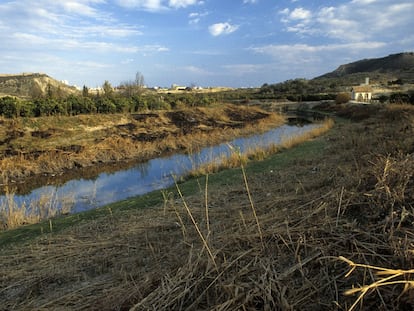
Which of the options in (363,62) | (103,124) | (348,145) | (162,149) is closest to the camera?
(348,145)

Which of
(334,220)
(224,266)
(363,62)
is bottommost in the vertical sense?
(224,266)

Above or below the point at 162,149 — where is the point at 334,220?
above

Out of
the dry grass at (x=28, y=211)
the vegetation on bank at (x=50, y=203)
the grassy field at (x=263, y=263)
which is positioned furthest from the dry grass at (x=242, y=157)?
the grassy field at (x=263, y=263)

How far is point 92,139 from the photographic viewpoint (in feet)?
80.2

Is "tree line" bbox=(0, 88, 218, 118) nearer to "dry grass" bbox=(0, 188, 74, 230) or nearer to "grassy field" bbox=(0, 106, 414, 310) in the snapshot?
"dry grass" bbox=(0, 188, 74, 230)

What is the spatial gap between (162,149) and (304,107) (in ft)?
116

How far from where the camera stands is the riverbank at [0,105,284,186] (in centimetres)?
1936

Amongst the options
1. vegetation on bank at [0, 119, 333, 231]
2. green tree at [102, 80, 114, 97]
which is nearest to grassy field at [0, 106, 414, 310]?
vegetation on bank at [0, 119, 333, 231]

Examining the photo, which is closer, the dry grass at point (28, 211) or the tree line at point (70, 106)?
the dry grass at point (28, 211)

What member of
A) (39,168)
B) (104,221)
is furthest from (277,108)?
(104,221)

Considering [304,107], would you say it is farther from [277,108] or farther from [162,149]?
[162,149]

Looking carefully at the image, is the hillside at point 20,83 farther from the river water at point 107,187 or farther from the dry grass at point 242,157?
the dry grass at point 242,157

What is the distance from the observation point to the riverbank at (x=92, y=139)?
63.5 ft

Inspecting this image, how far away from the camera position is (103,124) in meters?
27.7
